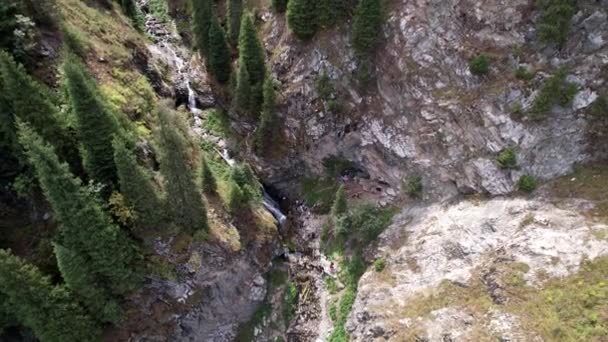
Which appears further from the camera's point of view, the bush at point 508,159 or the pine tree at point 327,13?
the pine tree at point 327,13

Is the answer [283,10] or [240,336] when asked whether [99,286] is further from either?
[283,10]

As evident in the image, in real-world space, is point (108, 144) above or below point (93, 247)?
above

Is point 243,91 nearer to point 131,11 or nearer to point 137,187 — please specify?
point 137,187

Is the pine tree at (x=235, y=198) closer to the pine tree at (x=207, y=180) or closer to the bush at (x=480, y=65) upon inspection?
the pine tree at (x=207, y=180)

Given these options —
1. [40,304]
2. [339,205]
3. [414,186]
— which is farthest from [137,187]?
[414,186]

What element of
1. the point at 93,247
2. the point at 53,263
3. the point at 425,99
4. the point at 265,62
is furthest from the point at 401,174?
the point at 53,263

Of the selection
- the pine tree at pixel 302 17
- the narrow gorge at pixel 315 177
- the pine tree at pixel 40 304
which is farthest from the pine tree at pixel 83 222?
the pine tree at pixel 302 17
